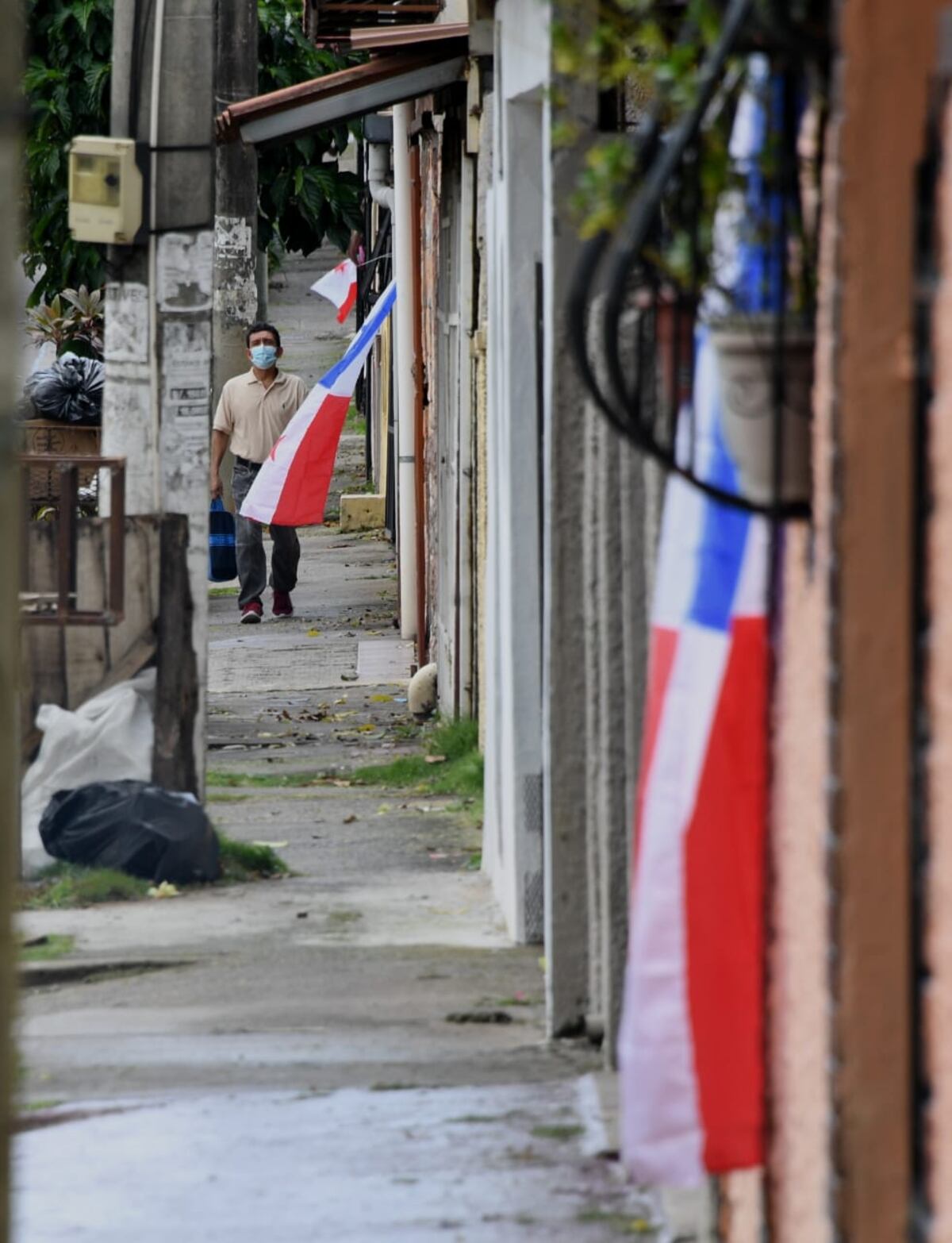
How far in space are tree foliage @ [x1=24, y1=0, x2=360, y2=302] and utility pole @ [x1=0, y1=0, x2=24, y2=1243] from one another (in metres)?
15.4

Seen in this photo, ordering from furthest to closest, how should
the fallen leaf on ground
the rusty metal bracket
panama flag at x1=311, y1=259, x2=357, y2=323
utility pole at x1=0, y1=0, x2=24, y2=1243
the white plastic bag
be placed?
1. panama flag at x1=311, y1=259, x2=357, y2=323
2. the rusty metal bracket
3. the white plastic bag
4. the fallen leaf on ground
5. utility pole at x1=0, y1=0, x2=24, y2=1243

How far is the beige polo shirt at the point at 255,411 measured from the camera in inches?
609

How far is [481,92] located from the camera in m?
8.65

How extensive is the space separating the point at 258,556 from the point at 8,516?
525 inches

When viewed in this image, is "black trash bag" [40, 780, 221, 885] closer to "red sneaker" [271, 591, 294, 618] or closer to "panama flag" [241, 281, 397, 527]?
"panama flag" [241, 281, 397, 527]

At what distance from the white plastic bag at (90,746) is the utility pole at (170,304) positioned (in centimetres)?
10

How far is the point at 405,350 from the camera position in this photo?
534 inches

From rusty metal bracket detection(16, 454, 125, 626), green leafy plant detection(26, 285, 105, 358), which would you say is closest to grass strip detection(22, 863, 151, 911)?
rusty metal bracket detection(16, 454, 125, 626)

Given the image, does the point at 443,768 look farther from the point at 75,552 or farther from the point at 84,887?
the point at 84,887

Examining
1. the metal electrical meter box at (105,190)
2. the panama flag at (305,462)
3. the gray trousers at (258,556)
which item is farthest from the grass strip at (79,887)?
the gray trousers at (258,556)

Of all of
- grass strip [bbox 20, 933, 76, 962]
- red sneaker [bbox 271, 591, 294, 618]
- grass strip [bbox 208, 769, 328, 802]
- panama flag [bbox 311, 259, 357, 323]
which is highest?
panama flag [bbox 311, 259, 357, 323]

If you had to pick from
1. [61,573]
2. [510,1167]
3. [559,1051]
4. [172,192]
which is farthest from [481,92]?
[510,1167]

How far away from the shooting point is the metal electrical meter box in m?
8.58

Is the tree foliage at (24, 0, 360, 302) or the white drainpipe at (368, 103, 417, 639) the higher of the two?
the tree foliage at (24, 0, 360, 302)
